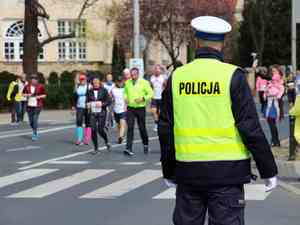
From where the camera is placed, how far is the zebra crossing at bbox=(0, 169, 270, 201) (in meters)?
11.0

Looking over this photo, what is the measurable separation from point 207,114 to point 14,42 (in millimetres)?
55406

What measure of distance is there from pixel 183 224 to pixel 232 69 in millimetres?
1025

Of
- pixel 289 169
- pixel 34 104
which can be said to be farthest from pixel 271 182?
pixel 34 104

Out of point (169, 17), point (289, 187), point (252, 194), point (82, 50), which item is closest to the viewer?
point (252, 194)

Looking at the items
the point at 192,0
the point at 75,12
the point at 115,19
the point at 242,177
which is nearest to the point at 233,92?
the point at 242,177

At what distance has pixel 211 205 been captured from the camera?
5.18 metres

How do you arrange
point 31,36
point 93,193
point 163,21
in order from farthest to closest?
point 163,21 < point 31,36 < point 93,193

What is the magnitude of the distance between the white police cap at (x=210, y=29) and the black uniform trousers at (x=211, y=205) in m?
0.94

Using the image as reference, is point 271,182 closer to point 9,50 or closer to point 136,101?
point 136,101

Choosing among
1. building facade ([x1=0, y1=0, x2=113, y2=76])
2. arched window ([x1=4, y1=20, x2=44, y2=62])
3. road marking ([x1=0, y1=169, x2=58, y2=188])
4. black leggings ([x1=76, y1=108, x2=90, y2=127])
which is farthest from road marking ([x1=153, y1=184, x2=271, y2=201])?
arched window ([x1=4, y1=20, x2=44, y2=62])

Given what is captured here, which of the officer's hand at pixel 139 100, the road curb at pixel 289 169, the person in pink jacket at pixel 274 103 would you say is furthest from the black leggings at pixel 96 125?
the road curb at pixel 289 169

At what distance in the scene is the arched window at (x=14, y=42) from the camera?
59375 millimetres

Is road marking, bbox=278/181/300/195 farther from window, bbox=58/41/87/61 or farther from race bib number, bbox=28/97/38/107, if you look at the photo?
window, bbox=58/41/87/61

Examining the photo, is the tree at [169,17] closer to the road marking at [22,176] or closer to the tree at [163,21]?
the tree at [163,21]
